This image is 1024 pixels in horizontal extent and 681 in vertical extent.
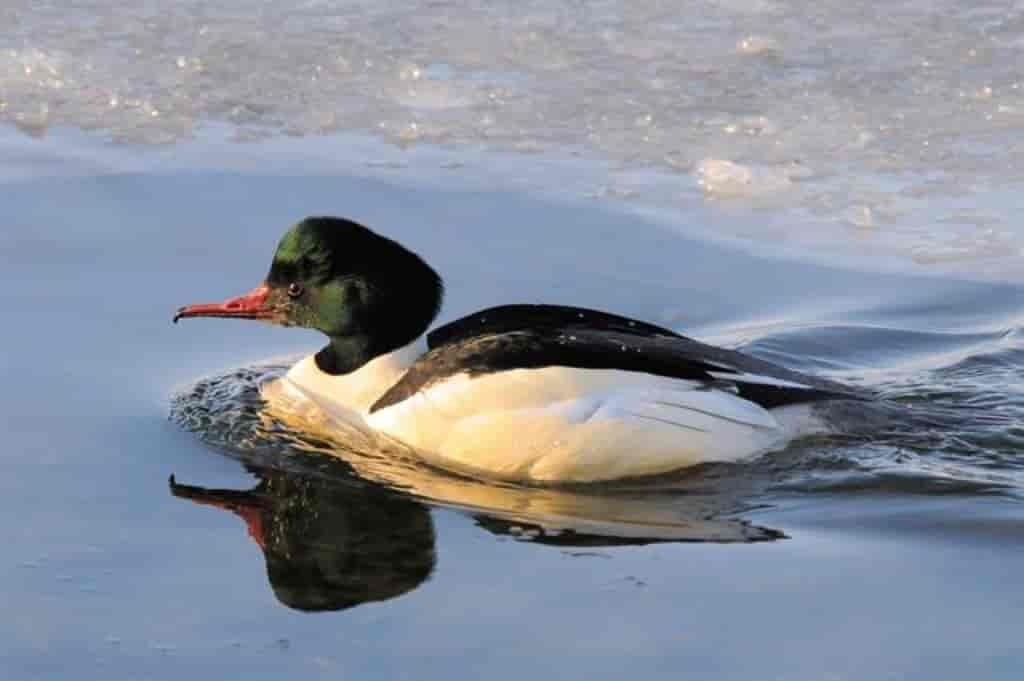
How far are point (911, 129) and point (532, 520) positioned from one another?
3.89 meters

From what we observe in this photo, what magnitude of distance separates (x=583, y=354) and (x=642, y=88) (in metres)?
3.44

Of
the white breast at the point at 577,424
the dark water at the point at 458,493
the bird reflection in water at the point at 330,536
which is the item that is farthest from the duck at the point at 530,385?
the bird reflection in water at the point at 330,536

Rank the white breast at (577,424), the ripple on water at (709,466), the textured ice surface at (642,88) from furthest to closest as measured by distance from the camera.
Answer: the textured ice surface at (642,88)
the white breast at (577,424)
the ripple on water at (709,466)

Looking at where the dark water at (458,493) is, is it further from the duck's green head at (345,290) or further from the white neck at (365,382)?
the duck's green head at (345,290)

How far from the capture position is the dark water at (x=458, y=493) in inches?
191

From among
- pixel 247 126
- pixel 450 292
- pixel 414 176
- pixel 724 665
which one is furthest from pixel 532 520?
pixel 247 126

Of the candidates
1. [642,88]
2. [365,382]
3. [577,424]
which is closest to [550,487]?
[577,424]

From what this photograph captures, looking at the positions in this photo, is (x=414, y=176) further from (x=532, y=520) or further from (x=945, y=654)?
(x=945, y=654)

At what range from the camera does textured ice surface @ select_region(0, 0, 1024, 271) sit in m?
8.52

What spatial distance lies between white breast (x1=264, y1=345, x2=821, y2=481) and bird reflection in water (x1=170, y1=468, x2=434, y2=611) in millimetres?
423

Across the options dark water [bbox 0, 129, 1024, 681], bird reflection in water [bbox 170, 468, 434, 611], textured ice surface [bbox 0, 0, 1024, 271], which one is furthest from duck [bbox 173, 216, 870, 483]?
textured ice surface [bbox 0, 0, 1024, 271]

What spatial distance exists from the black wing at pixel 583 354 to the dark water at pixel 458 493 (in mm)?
228

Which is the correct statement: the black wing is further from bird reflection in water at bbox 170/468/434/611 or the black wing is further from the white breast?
bird reflection in water at bbox 170/468/434/611

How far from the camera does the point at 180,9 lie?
10570mm
